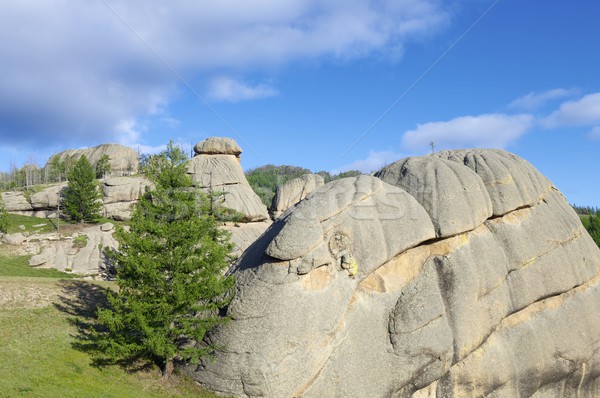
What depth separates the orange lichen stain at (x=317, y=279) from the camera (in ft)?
72.3

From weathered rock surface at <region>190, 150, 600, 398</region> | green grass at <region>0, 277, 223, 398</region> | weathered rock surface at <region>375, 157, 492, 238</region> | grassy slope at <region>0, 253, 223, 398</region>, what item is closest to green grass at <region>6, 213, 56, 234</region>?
grassy slope at <region>0, 253, 223, 398</region>

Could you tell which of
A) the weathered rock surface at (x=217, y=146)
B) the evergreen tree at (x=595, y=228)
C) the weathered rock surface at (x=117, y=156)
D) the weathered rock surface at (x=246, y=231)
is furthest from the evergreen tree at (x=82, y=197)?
the evergreen tree at (x=595, y=228)

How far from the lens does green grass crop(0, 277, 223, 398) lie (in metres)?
19.5

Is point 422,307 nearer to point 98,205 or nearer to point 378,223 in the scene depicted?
point 378,223

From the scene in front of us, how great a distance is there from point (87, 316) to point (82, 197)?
51407 millimetres

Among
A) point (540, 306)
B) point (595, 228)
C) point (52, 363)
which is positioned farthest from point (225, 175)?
point (595, 228)

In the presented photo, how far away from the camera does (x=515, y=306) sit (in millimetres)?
27391

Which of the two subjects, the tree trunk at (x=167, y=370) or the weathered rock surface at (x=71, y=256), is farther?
the weathered rock surface at (x=71, y=256)

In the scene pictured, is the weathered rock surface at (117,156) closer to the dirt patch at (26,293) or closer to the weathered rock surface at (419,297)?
the dirt patch at (26,293)

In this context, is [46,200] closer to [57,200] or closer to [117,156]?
[57,200]

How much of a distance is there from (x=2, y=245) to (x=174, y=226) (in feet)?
161

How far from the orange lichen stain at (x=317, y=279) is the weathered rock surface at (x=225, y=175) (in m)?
44.5

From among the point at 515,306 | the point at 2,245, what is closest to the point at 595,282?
the point at 515,306

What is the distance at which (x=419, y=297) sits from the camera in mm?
24047
